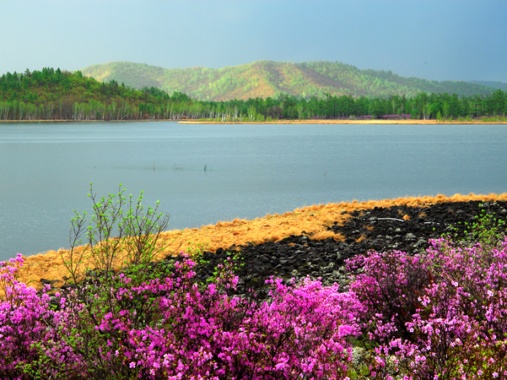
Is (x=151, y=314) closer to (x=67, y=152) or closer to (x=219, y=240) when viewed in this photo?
(x=219, y=240)

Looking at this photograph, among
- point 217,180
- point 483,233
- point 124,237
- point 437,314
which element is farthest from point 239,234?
point 217,180

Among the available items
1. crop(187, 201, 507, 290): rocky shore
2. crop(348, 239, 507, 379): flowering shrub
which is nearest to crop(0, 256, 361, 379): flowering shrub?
→ crop(348, 239, 507, 379): flowering shrub

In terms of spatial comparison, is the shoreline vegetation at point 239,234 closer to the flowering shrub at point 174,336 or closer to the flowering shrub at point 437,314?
A: the flowering shrub at point 437,314

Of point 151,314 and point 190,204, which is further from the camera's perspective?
point 190,204

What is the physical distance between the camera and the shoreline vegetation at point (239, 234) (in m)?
14.6

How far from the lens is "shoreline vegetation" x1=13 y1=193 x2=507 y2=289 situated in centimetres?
1465

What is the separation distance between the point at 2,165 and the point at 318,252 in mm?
62725

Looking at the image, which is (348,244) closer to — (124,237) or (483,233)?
(483,233)

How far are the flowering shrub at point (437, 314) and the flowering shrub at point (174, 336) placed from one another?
76 cm

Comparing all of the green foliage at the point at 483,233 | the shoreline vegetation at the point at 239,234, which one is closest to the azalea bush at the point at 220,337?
the green foliage at the point at 483,233

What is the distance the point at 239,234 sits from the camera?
59.3ft

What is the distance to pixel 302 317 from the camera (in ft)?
20.5

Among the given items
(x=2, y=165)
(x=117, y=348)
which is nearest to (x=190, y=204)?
(x=117, y=348)

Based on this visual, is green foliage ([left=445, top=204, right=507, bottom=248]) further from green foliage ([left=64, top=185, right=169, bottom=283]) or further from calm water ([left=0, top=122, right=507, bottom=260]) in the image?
calm water ([left=0, top=122, right=507, bottom=260])
